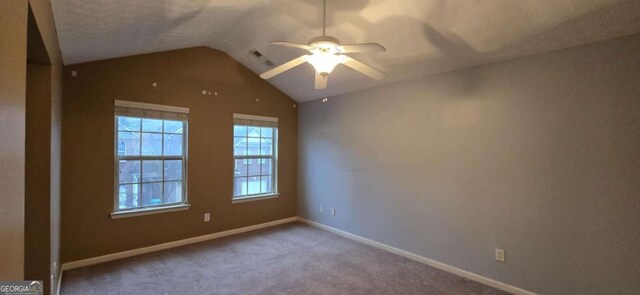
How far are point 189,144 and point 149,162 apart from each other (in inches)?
21.5

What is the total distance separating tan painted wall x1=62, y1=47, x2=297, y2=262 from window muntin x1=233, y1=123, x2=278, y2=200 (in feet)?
0.50

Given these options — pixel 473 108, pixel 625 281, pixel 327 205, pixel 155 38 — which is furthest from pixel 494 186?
pixel 155 38

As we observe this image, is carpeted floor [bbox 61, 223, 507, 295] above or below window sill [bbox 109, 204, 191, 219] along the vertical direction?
below

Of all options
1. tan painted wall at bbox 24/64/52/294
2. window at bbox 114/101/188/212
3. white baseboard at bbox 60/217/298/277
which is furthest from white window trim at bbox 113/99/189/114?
white baseboard at bbox 60/217/298/277

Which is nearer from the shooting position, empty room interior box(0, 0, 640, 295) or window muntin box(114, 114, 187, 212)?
empty room interior box(0, 0, 640, 295)

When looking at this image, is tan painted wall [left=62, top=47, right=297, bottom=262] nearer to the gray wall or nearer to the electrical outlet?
the gray wall

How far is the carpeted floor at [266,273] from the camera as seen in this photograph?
288cm

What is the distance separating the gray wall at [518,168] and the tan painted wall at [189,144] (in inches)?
69.0

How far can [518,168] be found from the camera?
2.83m

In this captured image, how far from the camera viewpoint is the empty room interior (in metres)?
2.19

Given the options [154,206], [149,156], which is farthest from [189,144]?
[154,206]

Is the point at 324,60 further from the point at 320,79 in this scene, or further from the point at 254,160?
the point at 254,160

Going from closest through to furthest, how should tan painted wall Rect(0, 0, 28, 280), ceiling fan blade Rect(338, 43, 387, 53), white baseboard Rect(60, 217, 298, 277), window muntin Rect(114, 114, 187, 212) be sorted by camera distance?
1. tan painted wall Rect(0, 0, 28, 280)
2. ceiling fan blade Rect(338, 43, 387, 53)
3. white baseboard Rect(60, 217, 298, 277)
4. window muntin Rect(114, 114, 187, 212)

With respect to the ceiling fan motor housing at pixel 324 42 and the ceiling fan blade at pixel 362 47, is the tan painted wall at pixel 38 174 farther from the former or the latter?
the ceiling fan blade at pixel 362 47
